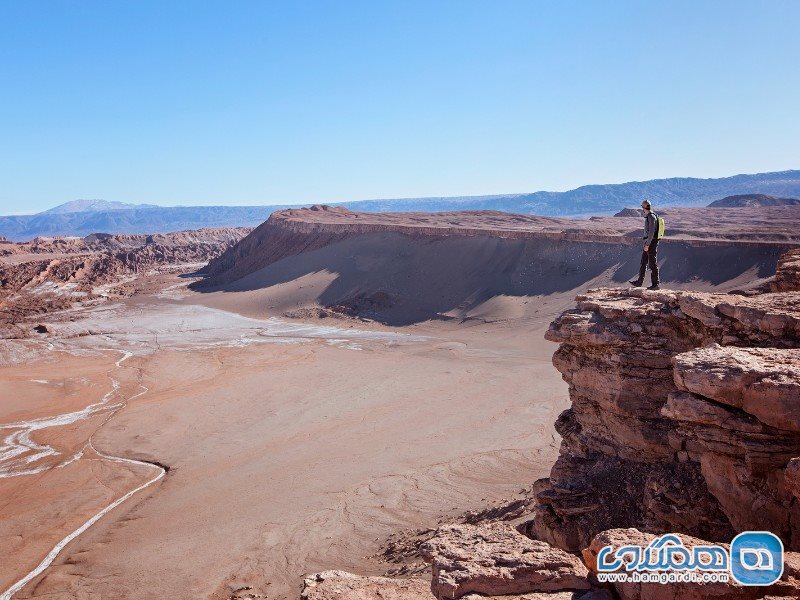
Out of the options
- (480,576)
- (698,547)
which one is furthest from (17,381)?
(698,547)

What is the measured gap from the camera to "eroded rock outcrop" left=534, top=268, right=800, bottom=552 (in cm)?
443

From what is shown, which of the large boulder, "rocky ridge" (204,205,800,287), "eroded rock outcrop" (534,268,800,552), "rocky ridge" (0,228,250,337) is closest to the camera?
the large boulder

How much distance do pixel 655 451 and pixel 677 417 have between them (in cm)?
127

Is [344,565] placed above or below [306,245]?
below

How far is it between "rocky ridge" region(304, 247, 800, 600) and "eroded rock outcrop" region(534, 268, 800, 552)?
1 cm

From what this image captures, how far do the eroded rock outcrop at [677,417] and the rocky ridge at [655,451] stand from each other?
1 centimetres

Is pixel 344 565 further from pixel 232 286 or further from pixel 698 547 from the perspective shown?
pixel 232 286

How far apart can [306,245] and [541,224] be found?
53.3ft

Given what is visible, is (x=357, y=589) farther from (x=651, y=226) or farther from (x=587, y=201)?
(x=587, y=201)

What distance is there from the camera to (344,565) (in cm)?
722

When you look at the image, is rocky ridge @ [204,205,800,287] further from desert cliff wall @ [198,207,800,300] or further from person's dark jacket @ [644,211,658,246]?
person's dark jacket @ [644,211,658,246]

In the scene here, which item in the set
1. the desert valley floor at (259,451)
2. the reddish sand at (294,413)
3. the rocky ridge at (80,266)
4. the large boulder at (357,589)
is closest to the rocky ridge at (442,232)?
the reddish sand at (294,413)

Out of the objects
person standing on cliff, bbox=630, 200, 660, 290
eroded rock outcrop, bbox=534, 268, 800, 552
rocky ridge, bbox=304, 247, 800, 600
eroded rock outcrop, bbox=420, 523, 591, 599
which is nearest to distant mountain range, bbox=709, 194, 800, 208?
person standing on cliff, bbox=630, 200, 660, 290

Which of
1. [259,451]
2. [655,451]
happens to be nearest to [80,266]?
[259,451]
